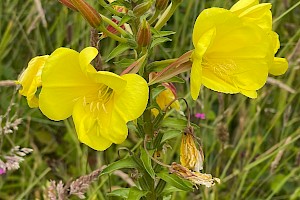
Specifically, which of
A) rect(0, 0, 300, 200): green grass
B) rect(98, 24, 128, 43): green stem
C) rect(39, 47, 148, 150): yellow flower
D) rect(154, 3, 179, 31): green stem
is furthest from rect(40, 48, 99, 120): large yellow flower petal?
rect(0, 0, 300, 200): green grass

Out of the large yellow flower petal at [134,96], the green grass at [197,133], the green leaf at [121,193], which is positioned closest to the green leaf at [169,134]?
the green leaf at [121,193]

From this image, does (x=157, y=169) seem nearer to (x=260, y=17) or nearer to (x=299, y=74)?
(x=260, y=17)

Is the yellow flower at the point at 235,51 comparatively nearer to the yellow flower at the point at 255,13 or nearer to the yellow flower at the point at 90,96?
the yellow flower at the point at 255,13

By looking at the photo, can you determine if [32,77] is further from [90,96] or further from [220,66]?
[220,66]

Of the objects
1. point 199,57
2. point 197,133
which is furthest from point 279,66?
point 197,133

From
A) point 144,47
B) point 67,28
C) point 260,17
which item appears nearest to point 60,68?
point 144,47

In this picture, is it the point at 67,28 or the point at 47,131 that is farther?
the point at 47,131

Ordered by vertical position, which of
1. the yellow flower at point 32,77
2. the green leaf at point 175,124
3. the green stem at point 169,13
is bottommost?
the green leaf at point 175,124
